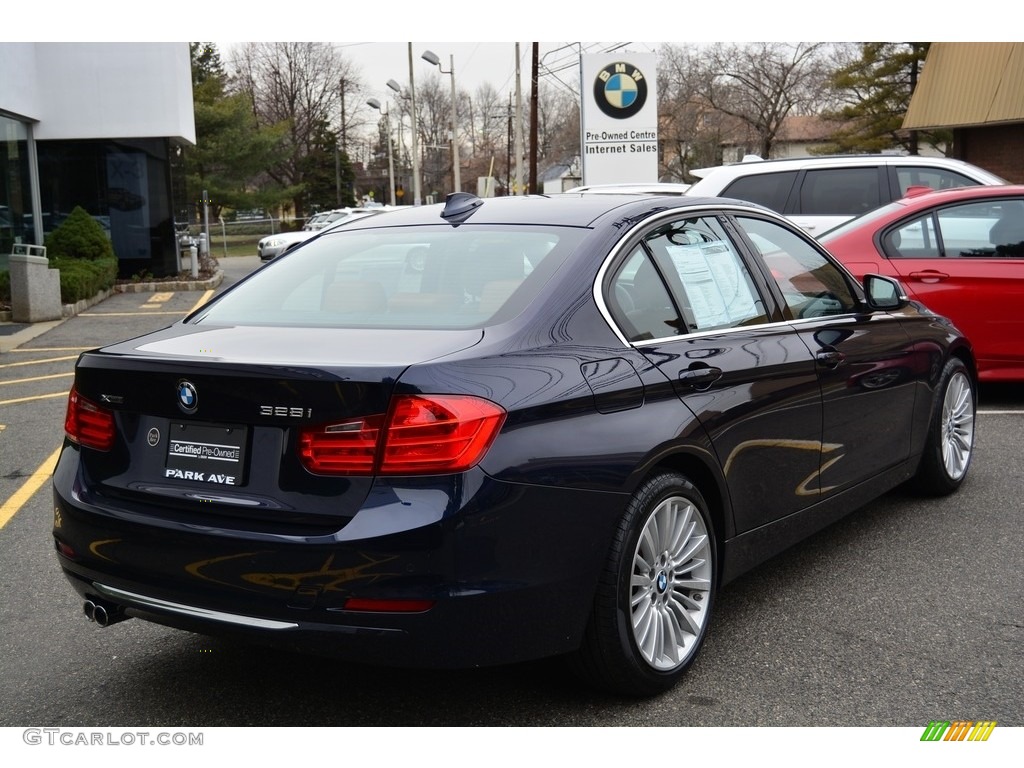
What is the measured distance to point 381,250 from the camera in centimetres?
407

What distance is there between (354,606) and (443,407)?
1.90 feet

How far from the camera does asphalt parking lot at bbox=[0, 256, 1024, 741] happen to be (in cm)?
342

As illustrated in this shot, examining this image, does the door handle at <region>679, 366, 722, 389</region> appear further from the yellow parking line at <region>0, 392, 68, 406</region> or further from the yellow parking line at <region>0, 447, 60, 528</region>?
the yellow parking line at <region>0, 392, 68, 406</region>

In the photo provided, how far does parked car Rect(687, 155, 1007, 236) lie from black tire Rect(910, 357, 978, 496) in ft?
16.7

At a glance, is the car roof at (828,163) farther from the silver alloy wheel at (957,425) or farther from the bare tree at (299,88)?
the bare tree at (299,88)

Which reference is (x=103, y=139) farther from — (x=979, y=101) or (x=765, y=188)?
(x=979, y=101)

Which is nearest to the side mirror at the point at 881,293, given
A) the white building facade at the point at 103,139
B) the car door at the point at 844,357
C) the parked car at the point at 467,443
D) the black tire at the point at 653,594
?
the car door at the point at 844,357

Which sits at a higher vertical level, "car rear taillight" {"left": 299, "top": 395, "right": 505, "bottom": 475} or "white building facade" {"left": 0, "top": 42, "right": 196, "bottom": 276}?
"white building facade" {"left": 0, "top": 42, "right": 196, "bottom": 276}

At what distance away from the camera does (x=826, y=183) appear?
36.6 ft

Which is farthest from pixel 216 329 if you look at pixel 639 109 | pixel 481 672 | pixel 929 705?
pixel 639 109

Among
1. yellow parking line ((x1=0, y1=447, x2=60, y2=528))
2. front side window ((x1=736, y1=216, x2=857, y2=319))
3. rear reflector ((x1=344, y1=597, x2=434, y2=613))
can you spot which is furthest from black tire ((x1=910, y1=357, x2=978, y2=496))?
yellow parking line ((x1=0, y1=447, x2=60, y2=528))

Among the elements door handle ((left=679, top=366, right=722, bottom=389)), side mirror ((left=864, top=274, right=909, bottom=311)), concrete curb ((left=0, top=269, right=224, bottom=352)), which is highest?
side mirror ((left=864, top=274, right=909, bottom=311))

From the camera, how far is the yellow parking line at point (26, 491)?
237 inches

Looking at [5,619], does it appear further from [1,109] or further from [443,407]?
[1,109]
